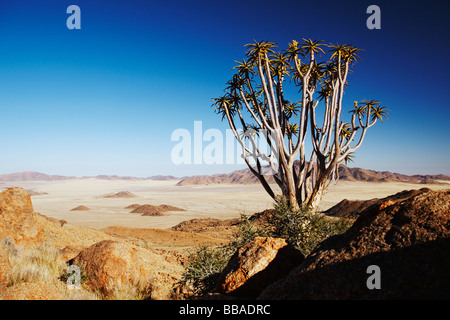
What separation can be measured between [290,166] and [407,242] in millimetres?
7689

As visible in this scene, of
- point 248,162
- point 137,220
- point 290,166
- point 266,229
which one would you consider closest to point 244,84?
point 248,162

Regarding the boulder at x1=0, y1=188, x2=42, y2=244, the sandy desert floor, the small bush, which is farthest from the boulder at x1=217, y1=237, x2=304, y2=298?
the boulder at x1=0, y1=188, x2=42, y2=244

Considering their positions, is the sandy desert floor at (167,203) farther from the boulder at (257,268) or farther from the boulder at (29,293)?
the boulder at (29,293)

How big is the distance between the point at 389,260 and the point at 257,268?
6.02 feet

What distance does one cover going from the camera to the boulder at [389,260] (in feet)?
8.71

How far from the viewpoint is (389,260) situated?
117 inches

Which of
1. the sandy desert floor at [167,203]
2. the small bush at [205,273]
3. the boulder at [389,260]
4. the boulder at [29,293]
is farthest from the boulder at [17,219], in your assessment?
the boulder at [389,260]

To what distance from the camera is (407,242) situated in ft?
10.3

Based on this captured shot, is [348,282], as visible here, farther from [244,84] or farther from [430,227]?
[244,84]

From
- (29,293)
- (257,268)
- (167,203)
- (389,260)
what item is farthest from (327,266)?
(167,203)

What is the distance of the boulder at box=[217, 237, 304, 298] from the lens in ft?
12.9

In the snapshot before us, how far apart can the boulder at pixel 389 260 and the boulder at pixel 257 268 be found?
0.70m

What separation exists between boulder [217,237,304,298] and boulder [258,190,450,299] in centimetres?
70
